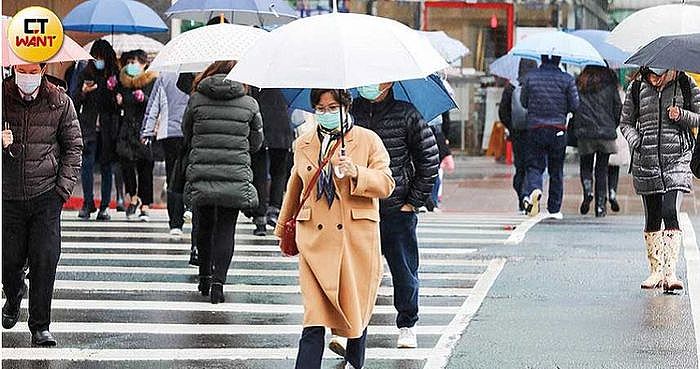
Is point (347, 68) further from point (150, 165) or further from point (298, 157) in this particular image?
point (150, 165)

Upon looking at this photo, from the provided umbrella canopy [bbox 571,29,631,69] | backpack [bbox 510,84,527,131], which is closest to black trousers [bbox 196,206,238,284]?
backpack [bbox 510,84,527,131]

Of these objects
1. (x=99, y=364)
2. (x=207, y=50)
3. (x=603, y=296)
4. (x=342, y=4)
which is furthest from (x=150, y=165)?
(x=342, y=4)

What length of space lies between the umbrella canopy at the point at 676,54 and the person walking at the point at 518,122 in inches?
330

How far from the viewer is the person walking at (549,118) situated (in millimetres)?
17844

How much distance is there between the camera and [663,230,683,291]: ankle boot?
1133 centimetres

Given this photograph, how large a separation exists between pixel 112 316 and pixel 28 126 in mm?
1960

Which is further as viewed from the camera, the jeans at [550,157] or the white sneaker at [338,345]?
the jeans at [550,157]

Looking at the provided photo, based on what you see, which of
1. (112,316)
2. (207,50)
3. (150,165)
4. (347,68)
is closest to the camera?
(347,68)

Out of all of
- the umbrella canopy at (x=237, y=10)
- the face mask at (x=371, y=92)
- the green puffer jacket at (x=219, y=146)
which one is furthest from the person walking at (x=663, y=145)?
the umbrella canopy at (x=237, y=10)

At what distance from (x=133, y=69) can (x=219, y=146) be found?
558cm

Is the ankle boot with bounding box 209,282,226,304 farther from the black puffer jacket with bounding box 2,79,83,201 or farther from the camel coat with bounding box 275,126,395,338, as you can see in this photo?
the camel coat with bounding box 275,126,395,338

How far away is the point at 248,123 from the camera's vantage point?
10.7 m

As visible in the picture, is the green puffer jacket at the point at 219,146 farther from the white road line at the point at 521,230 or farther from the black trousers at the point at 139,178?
the black trousers at the point at 139,178

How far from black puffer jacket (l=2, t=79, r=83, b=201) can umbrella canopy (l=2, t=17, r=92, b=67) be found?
21cm
